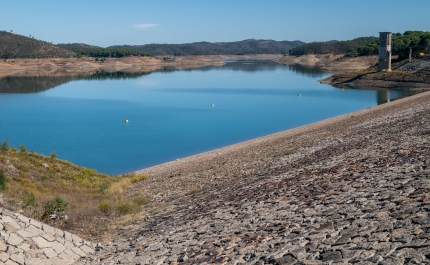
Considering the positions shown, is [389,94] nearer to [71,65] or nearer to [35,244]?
[35,244]

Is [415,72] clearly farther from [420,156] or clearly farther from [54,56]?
[54,56]

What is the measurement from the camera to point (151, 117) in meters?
41.1

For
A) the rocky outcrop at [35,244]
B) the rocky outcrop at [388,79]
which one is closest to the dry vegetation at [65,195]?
the rocky outcrop at [35,244]

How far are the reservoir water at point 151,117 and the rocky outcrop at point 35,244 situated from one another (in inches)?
596

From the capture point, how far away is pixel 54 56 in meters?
138

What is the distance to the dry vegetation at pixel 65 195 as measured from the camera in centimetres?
887

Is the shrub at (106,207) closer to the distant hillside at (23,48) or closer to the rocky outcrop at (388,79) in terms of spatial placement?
the rocky outcrop at (388,79)

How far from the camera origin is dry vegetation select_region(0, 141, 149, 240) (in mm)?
8867

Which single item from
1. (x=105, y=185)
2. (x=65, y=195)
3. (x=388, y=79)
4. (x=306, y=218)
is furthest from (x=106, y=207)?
(x=388, y=79)

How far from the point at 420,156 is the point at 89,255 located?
6.15 meters

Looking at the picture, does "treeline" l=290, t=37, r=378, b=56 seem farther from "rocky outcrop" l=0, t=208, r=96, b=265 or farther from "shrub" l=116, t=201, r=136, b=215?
"rocky outcrop" l=0, t=208, r=96, b=265

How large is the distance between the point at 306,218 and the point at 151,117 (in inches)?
1383

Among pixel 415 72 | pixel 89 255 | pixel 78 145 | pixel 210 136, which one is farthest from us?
pixel 415 72

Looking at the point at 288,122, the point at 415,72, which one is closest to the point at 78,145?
the point at 288,122
